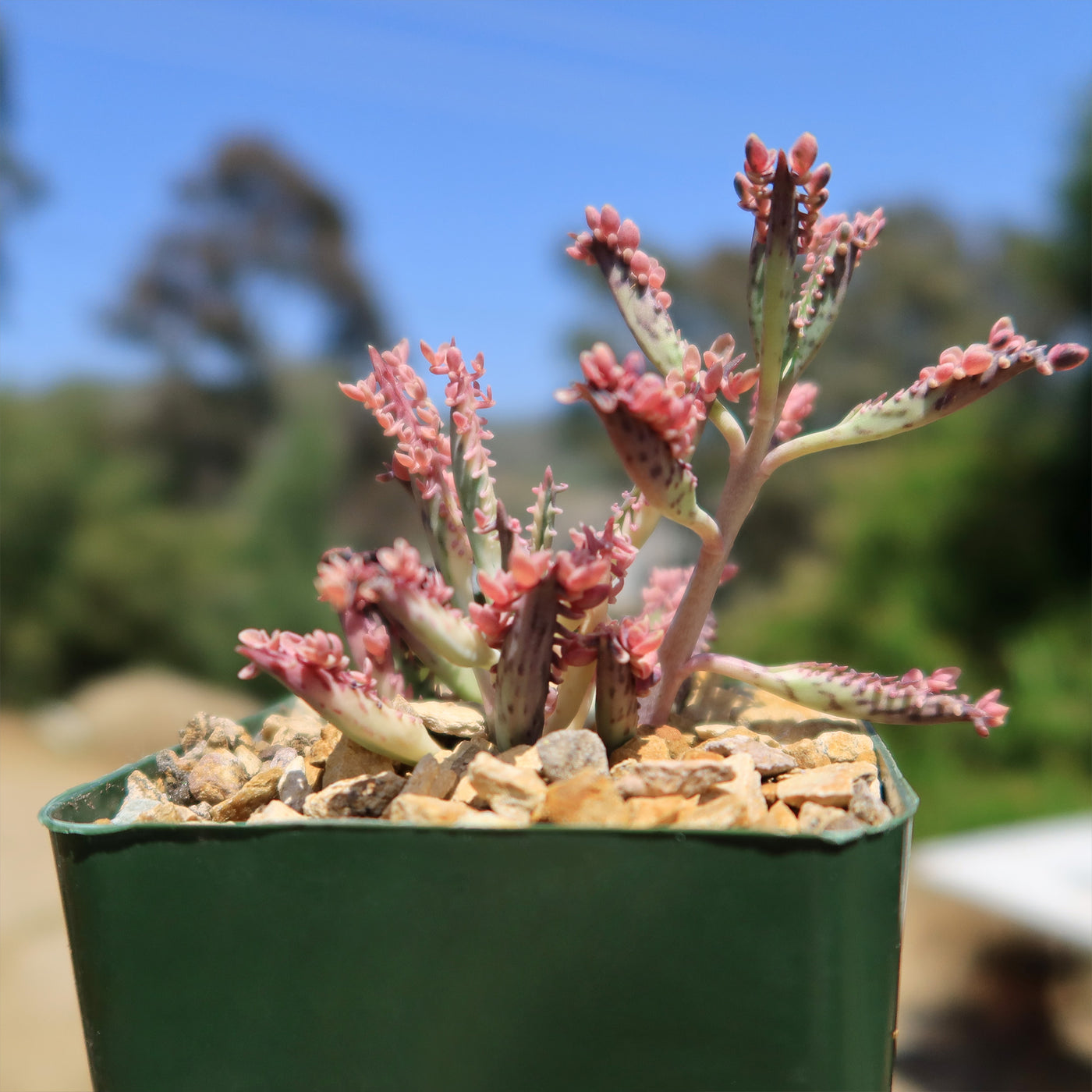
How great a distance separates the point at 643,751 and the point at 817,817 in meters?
0.08

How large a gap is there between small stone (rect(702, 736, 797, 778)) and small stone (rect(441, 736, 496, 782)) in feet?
0.29

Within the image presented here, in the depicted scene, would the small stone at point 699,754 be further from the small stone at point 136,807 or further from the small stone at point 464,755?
the small stone at point 136,807

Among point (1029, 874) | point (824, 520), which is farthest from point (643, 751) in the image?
point (824, 520)

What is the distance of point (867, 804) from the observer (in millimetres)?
366

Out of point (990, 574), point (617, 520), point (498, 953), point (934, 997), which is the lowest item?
point (934, 997)

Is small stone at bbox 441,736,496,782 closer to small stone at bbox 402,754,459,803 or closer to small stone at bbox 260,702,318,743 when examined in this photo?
small stone at bbox 402,754,459,803

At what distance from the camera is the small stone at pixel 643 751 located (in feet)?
1.33

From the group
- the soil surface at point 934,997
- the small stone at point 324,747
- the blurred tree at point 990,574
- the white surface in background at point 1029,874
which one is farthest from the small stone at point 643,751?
the blurred tree at point 990,574

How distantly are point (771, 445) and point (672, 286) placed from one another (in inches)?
134

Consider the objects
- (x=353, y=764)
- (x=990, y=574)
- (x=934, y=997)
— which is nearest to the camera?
(x=353, y=764)

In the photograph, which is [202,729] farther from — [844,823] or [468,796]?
[844,823]

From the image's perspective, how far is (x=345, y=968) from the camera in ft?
1.09

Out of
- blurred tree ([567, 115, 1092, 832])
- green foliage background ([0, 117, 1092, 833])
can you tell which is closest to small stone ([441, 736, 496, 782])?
green foliage background ([0, 117, 1092, 833])

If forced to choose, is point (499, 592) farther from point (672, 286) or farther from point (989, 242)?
point (989, 242)
